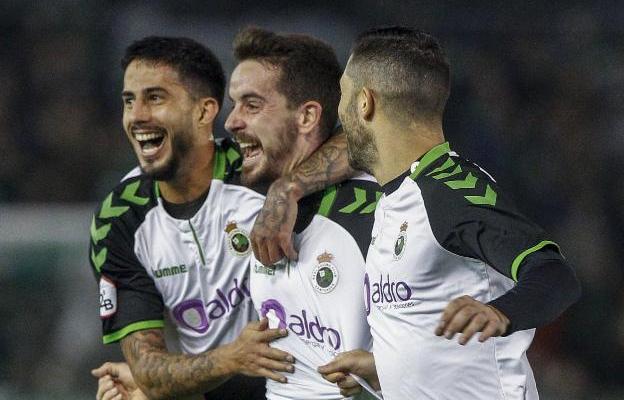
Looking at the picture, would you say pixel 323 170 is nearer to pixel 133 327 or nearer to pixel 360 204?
pixel 360 204

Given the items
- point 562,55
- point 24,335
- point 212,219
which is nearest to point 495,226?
point 212,219

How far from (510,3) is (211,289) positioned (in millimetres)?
4662

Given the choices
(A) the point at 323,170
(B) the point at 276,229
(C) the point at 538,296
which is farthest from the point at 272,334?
(C) the point at 538,296

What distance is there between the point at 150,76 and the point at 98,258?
709 millimetres

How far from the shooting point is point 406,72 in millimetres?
3383

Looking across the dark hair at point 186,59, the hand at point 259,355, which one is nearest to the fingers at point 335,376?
the hand at point 259,355

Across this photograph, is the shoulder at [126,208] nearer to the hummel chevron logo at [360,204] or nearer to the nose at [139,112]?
the nose at [139,112]

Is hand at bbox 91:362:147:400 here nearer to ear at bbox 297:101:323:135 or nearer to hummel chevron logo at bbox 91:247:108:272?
hummel chevron logo at bbox 91:247:108:272

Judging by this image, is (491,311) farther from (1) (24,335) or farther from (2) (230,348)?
(1) (24,335)

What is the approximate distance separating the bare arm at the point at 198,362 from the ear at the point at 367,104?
920 mm

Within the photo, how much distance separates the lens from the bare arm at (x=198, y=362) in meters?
4.01

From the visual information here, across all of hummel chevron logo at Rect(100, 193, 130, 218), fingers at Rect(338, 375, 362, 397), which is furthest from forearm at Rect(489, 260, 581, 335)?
hummel chevron logo at Rect(100, 193, 130, 218)

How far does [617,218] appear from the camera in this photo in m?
7.80

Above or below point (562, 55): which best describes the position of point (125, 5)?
above
